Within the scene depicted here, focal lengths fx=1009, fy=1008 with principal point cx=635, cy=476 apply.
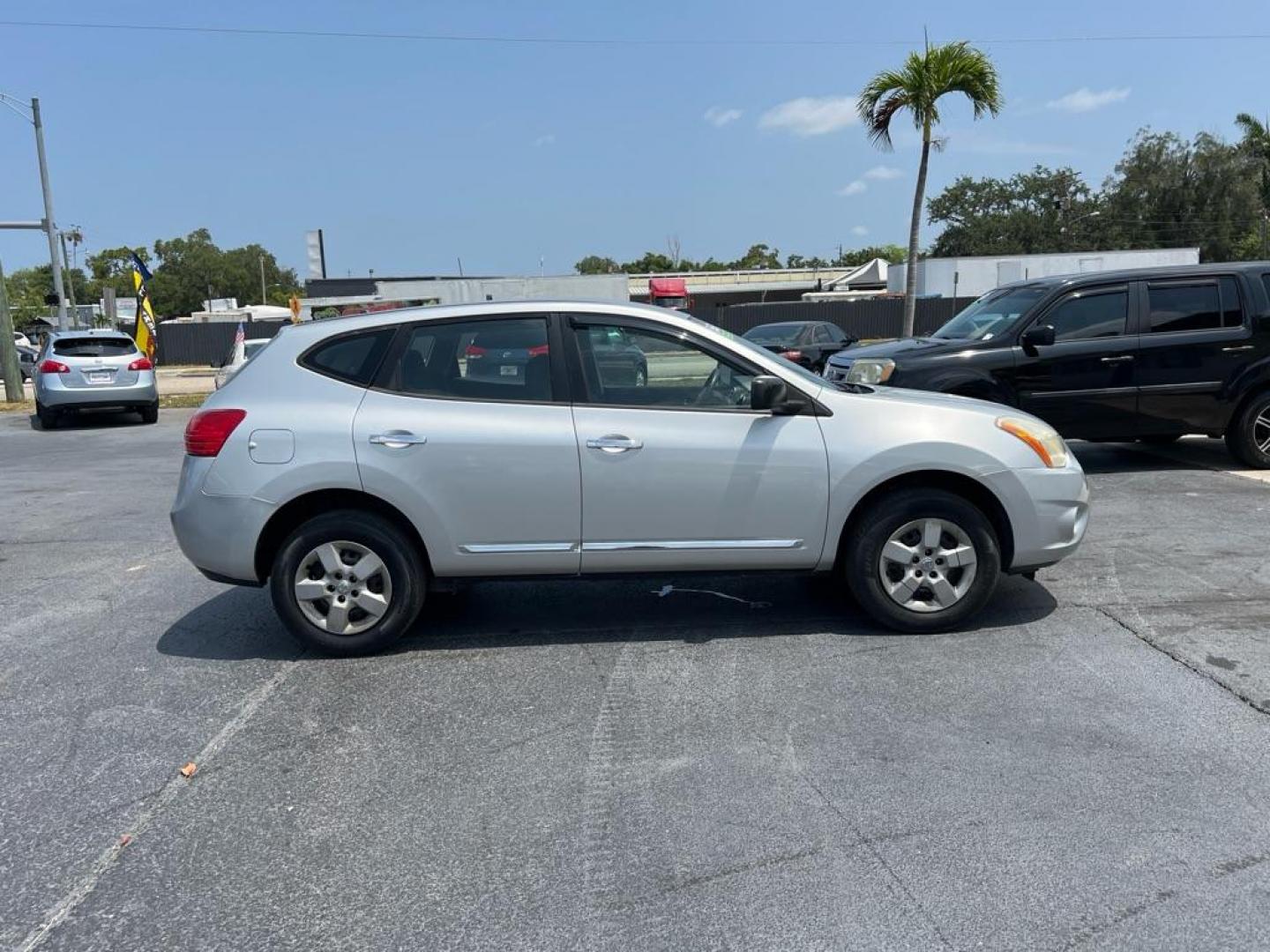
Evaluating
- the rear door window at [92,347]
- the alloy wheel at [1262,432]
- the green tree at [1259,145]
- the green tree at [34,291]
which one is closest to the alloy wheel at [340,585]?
the alloy wheel at [1262,432]

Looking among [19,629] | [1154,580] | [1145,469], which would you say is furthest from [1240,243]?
[19,629]

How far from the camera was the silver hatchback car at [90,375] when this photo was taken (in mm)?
16453

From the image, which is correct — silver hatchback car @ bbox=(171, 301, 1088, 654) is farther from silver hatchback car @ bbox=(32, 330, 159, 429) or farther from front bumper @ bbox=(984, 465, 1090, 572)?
silver hatchback car @ bbox=(32, 330, 159, 429)

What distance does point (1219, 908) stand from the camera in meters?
2.85

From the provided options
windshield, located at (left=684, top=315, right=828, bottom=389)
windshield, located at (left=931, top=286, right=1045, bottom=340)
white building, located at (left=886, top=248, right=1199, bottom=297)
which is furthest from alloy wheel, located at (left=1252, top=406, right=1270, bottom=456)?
white building, located at (left=886, top=248, right=1199, bottom=297)

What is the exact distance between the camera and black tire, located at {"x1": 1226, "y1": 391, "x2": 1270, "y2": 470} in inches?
357

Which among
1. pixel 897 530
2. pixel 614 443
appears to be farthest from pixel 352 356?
pixel 897 530

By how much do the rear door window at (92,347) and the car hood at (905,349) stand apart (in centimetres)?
1233

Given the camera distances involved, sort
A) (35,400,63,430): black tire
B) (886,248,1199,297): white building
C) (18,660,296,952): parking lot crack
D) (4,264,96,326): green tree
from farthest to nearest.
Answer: (4,264,96,326): green tree
(886,248,1199,297): white building
(35,400,63,430): black tire
(18,660,296,952): parking lot crack

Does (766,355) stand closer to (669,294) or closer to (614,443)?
(614,443)

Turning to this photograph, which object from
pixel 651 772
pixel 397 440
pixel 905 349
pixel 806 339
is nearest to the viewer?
pixel 651 772

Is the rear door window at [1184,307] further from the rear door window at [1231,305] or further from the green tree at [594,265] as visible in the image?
the green tree at [594,265]

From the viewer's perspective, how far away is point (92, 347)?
16.6m

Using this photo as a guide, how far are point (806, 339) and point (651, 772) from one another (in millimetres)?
17376
